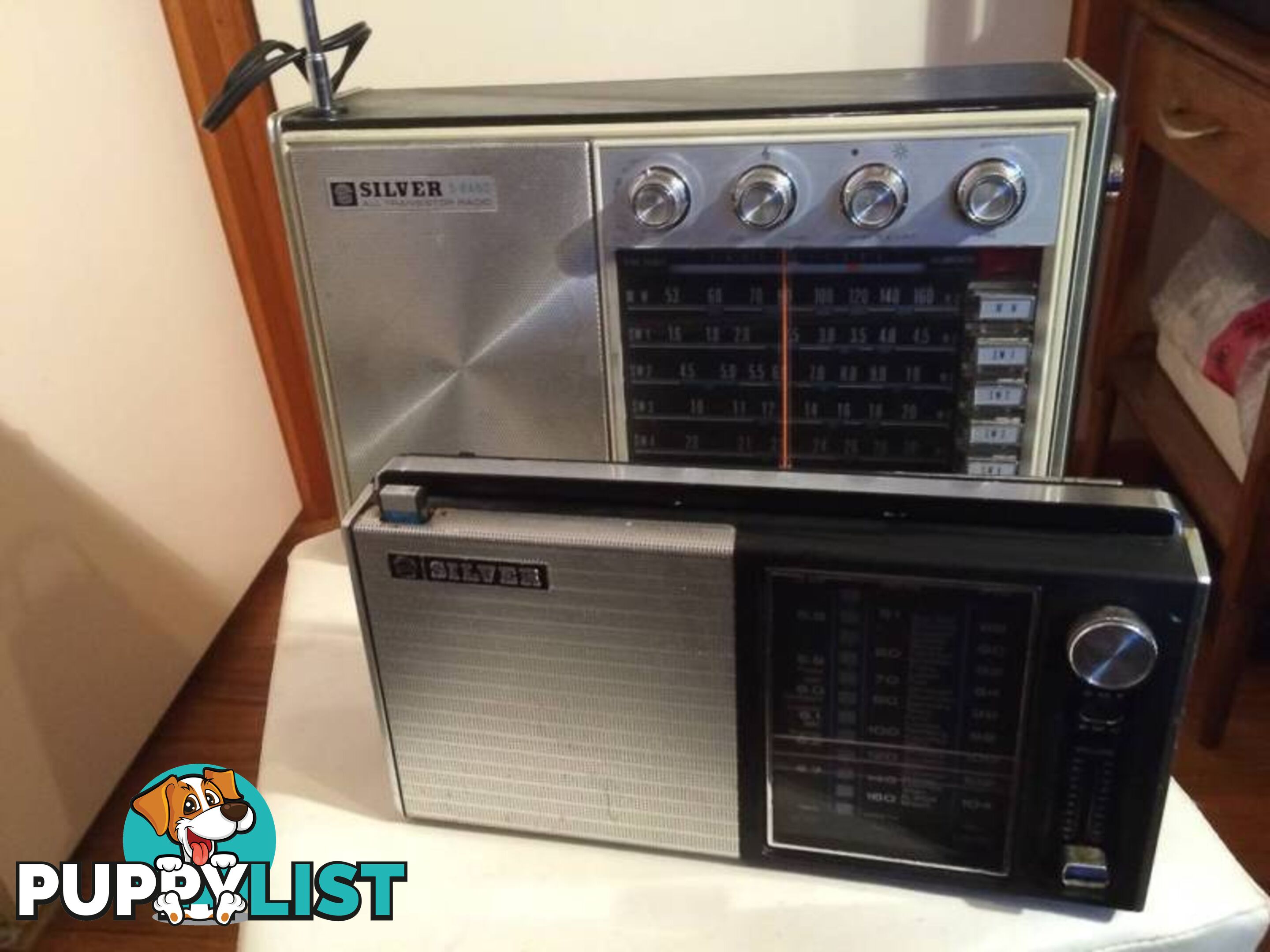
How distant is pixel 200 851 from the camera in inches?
25.8

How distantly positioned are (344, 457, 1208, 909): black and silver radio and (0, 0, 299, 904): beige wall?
32.6 inches

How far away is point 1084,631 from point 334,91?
25.4 inches

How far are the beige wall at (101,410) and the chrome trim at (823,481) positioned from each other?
855 millimetres

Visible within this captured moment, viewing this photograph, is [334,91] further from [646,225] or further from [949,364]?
[949,364]

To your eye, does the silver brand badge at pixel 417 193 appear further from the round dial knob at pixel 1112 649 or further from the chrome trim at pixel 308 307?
the round dial knob at pixel 1112 649

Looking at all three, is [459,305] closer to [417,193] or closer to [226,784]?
[417,193]

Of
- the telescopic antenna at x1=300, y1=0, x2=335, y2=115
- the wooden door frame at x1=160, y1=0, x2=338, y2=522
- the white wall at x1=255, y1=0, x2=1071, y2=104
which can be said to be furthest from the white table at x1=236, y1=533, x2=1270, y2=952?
the white wall at x1=255, y1=0, x2=1071, y2=104

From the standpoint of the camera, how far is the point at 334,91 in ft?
2.72

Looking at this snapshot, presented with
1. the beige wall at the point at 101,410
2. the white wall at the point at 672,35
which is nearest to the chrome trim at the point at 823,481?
the beige wall at the point at 101,410

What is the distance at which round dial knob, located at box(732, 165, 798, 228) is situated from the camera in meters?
0.73

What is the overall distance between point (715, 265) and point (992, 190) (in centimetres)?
19

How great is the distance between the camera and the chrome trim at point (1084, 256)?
27.4 inches

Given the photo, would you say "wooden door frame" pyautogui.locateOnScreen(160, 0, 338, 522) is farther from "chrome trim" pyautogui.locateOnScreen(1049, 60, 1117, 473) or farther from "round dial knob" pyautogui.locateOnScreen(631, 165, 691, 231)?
"chrome trim" pyautogui.locateOnScreen(1049, 60, 1117, 473)

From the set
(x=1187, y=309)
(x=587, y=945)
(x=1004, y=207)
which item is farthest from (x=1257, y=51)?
(x=587, y=945)
